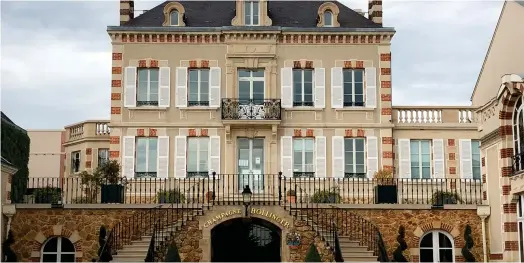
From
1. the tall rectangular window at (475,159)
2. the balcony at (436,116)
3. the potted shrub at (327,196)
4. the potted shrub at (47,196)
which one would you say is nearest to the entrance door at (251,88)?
the potted shrub at (327,196)

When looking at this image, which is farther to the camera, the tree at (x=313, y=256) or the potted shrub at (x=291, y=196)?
the potted shrub at (x=291, y=196)

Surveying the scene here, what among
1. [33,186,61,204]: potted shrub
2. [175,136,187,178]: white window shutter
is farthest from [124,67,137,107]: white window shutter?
[33,186,61,204]: potted shrub

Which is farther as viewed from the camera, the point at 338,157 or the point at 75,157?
the point at 75,157

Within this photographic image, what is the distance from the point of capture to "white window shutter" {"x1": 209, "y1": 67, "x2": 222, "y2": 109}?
29.4 meters

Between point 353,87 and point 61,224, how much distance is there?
12.5 m

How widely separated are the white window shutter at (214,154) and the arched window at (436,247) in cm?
954

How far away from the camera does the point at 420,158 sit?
29609 mm

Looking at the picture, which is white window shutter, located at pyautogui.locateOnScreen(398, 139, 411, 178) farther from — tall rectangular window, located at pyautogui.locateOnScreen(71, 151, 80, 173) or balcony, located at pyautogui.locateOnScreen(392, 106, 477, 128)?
tall rectangular window, located at pyautogui.locateOnScreen(71, 151, 80, 173)

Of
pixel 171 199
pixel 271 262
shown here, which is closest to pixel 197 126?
pixel 171 199

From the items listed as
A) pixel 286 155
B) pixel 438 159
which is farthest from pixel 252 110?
pixel 438 159

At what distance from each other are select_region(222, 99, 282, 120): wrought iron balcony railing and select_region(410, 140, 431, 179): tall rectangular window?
4.94m

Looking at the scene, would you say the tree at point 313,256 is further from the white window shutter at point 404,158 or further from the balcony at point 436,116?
the balcony at point 436,116

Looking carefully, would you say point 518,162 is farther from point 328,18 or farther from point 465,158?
point 328,18

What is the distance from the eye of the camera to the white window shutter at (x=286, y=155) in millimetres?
28953
